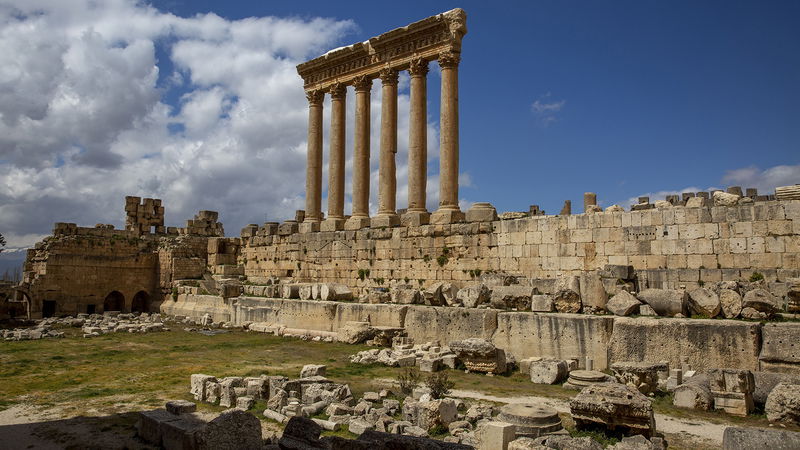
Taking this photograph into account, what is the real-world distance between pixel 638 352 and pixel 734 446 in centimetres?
457

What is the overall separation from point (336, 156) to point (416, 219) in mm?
5672

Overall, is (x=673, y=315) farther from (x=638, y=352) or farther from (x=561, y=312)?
(x=561, y=312)

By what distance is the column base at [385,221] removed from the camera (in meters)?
20.2

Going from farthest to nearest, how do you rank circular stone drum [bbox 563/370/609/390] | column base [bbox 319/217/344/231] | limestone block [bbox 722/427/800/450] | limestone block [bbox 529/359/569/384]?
1. column base [bbox 319/217/344/231]
2. limestone block [bbox 529/359/569/384]
3. circular stone drum [bbox 563/370/609/390]
4. limestone block [bbox 722/427/800/450]

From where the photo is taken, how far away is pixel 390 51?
70.7 ft

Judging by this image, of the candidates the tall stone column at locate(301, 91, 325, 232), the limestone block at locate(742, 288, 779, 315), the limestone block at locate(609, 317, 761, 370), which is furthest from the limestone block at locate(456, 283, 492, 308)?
the tall stone column at locate(301, 91, 325, 232)

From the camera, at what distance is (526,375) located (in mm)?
10977

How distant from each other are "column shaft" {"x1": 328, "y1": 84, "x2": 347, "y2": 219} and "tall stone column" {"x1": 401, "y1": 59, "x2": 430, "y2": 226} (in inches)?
153

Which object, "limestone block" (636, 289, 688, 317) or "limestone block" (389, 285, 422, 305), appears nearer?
"limestone block" (636, 289, 688, 317)

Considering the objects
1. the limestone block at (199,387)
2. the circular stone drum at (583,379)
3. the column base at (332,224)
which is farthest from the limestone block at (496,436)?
the column base at (332,224)

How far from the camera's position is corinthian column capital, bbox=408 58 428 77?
20.5 metres

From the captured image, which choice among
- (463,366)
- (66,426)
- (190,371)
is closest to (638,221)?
(463,366)

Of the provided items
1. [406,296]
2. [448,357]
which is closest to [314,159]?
[406,296]

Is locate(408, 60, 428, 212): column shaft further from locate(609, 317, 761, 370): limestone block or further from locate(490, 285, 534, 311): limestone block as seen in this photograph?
locate(609, 317, 761, 370): limestone block
